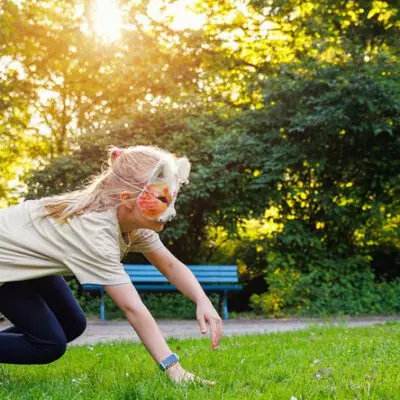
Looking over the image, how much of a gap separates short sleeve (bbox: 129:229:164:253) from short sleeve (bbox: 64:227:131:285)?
44cm

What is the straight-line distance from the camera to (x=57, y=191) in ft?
34.1

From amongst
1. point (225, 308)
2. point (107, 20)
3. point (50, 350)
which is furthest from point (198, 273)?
point (107, 20)

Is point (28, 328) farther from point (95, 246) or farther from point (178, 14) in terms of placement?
point (178, 14)

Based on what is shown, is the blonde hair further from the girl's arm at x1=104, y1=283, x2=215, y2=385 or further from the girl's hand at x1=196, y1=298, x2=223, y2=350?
the girl's hand at x1=196, y1=298, x2=223, y2=350

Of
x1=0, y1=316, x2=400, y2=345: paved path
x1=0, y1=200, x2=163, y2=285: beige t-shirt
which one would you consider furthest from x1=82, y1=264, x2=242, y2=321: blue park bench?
x1=0, y1=200, x2=163, y2=285: beige t-shirt

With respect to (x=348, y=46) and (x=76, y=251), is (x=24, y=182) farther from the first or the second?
(x=76, y=251)

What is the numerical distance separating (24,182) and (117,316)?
2883mm

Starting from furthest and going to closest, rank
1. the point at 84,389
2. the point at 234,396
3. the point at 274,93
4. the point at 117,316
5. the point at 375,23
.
Answer: the point at 375,23 → the point at 274,93 → the point at 117,316 → the point at 84,389 → the point at 234,396

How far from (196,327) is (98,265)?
5.41 meters

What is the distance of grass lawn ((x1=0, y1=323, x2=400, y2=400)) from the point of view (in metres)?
3.04

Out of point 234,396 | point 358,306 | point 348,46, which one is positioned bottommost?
point 358,306

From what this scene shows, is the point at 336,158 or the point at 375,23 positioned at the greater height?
the point at 375,23

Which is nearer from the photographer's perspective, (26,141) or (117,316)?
(117,316)

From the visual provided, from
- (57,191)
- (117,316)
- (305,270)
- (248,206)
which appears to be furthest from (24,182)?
(305,270)
